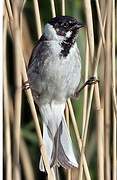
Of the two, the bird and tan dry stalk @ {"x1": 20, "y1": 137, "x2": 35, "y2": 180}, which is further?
tan dry stalk @ {"x1": 20, "y1": 137, "x2": 35, "y2": 180}

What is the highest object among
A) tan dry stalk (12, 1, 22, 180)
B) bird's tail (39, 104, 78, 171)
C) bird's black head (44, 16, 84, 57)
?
bird's black head (44, 16, 84, 57)

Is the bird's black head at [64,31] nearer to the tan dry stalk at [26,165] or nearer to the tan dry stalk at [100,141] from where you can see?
the tan dry stalk at [100,141]

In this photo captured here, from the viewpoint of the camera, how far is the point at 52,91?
5.12ft

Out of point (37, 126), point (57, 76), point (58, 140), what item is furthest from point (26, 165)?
point (37, 126)

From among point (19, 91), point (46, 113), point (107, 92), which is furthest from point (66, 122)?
point (19, 91)

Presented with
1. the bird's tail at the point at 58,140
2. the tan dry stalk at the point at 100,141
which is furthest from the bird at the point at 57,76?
the tan dry stalk at the point at 100,141

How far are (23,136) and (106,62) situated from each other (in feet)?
2.22

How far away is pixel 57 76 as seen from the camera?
153cm

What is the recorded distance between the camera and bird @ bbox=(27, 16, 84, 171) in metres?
1.53

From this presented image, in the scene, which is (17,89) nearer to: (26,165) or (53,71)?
(53,71)

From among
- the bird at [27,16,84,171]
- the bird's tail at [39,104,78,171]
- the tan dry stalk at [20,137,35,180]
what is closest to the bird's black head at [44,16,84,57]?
the bird at [27,16,84,171]

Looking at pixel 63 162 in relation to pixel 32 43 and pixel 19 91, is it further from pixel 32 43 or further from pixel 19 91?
pixel 32 43

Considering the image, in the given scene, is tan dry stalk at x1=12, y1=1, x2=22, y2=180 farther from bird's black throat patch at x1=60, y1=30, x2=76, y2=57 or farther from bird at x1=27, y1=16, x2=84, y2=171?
bird's black throat patch at x1=60, y1=30, x2=76, y2=57

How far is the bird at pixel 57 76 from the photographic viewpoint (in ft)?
5.00
